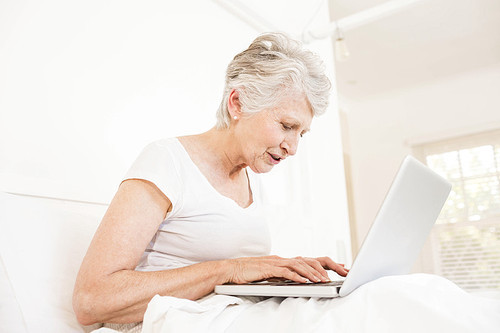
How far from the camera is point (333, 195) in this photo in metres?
2.89

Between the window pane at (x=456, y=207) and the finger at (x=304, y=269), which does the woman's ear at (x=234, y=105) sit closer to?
the finger at (x=304, y=269)

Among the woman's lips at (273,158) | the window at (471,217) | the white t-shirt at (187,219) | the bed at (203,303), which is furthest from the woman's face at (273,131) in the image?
the window at (471,217)

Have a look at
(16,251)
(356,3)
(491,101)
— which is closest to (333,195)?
(356,3)

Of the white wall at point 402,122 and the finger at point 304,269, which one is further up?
the white wall at point 402,122

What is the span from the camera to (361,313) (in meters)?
0.80

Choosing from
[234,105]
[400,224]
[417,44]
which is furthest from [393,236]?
[417,44]

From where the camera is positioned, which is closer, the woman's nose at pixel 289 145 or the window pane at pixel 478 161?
the woman's nose at pixel 289 145

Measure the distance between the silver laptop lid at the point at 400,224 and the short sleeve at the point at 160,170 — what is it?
0.49 metres

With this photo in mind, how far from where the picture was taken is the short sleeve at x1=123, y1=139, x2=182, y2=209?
3.69 ft

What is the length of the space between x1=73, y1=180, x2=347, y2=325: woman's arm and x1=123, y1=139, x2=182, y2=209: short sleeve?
2 cm

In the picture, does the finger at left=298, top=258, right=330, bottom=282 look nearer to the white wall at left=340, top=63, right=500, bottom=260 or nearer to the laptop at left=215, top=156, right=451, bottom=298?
the laptop at left=215, top=156, right=451, bottom=298

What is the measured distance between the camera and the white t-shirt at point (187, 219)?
3.89ft

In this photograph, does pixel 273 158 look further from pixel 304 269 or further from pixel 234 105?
pixel 304 269

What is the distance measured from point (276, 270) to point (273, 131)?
463 mm
